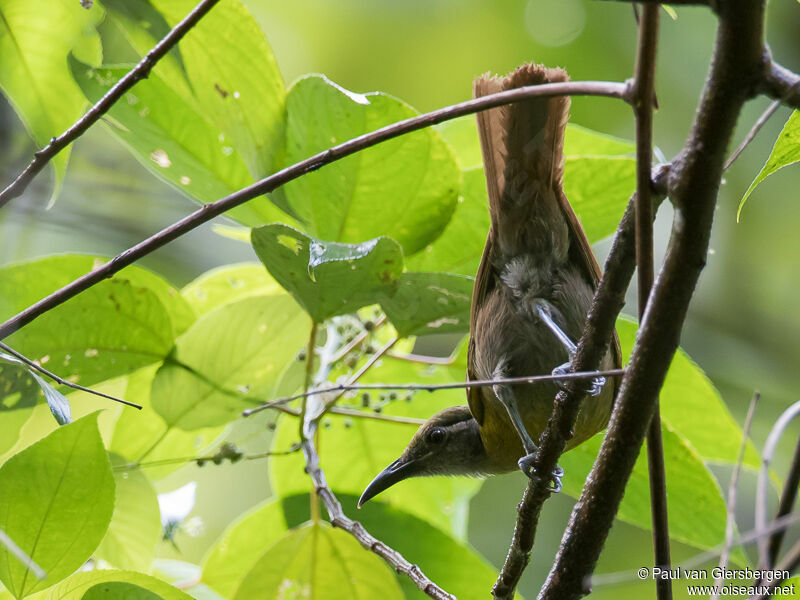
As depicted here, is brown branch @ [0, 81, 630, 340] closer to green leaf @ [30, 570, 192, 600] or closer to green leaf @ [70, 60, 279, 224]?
green leaf @ [30, 570, 192, 600]

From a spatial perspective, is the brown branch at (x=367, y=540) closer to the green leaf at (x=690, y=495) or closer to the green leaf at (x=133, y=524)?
the green leaf at (x=133, y=524)

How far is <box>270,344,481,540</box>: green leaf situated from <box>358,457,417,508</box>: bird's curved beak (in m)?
0.11

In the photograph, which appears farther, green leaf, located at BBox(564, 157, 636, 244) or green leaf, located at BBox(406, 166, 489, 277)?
green leaf, located at BBox(406, 166, 489, 277)

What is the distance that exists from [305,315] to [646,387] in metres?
1.27

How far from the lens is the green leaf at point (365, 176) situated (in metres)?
1.98

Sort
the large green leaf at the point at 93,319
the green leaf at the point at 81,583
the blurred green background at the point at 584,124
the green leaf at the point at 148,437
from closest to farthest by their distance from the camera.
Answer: the green leaf at the point at 81,583, the large green leaf at the point at 93,319, the green leaf at the point at 148,437, the blurred green background at the point at 584,124

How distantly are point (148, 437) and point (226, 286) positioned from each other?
0.60 metres

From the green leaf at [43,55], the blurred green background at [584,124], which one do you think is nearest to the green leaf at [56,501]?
the green leaf at [43,55]

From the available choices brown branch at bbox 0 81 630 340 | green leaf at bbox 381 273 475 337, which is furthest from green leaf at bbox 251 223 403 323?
brown branch at bbox 0 81 630 340

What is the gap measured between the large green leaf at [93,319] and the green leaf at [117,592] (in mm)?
704

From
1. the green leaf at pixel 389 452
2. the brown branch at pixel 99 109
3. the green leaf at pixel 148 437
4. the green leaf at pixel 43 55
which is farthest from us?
the green leaf at pixel 389 452

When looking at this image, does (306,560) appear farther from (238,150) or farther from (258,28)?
(258,28)

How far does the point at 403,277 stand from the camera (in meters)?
1.96

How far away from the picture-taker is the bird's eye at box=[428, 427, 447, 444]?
2.53m
